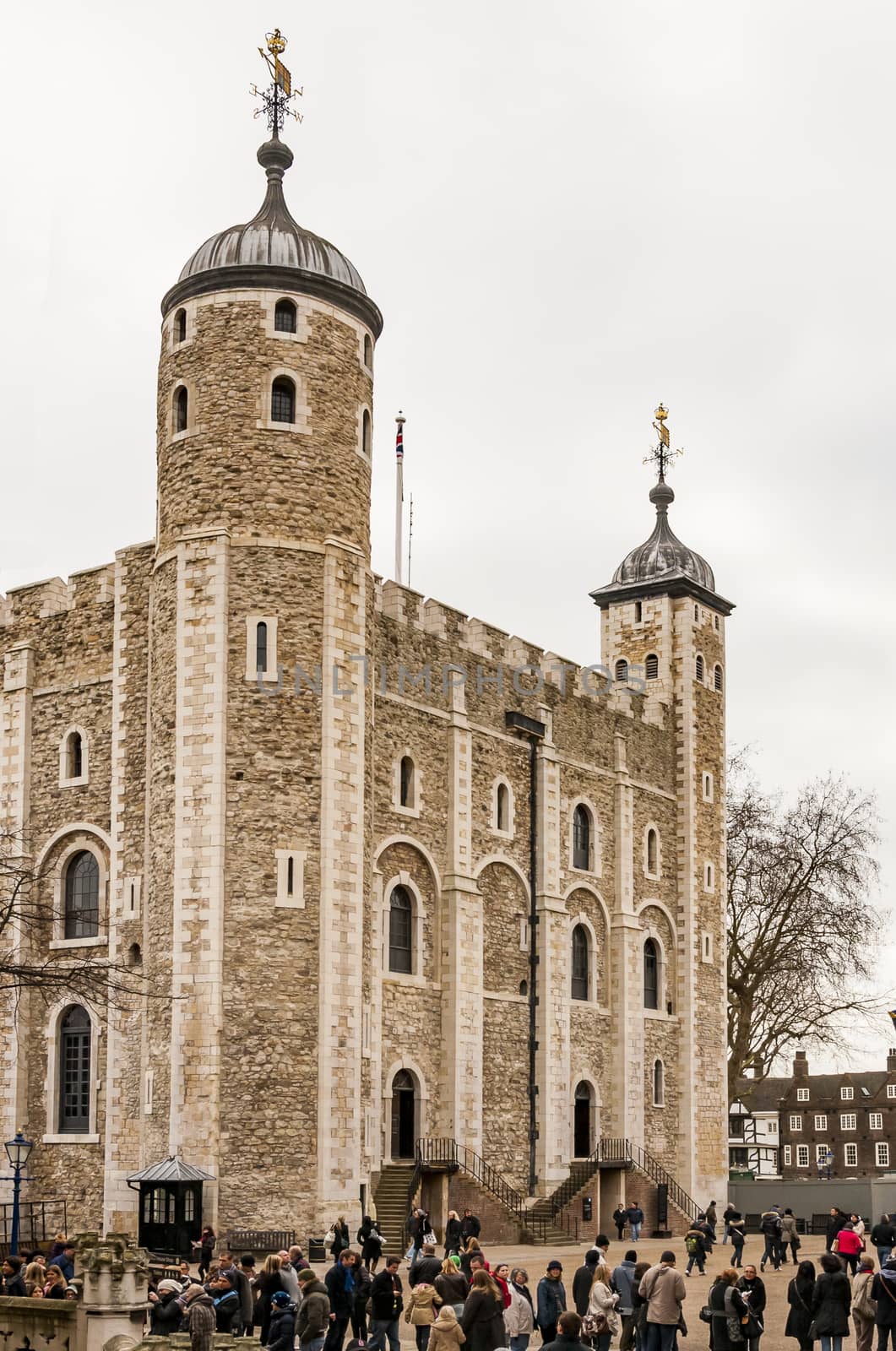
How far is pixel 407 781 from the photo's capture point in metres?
37.1

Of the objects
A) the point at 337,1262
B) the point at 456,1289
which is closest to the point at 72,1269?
the point at 337,1262

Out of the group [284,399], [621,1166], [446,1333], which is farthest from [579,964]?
[446,1333]

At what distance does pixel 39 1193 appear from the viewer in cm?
3412

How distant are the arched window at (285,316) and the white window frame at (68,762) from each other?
8967 mm

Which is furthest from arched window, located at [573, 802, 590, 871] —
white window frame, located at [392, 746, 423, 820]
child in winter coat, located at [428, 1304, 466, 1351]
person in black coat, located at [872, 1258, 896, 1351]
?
child in winter coat, located at [428, 1304, 466, 1351]

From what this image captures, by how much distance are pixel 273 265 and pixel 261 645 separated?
7223 mm

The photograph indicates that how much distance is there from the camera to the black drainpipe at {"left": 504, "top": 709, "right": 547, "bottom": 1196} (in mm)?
39406

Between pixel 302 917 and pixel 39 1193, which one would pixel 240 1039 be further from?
pixel 39 1193

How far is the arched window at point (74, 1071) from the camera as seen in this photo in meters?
34.4

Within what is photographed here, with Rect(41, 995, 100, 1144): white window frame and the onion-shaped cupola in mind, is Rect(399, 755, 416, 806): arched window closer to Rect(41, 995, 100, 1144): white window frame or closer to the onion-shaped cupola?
Rect(41, 995, 100, 1144): white window frame

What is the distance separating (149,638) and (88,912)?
5.65 m

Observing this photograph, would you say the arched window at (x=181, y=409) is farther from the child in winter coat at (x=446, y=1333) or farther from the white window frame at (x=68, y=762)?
the child in winter coat at (x=446, y=1333)

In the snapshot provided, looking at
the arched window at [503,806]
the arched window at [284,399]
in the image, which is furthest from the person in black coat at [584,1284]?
the arched window at [503,806]

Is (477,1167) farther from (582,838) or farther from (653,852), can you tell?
(653,852)
